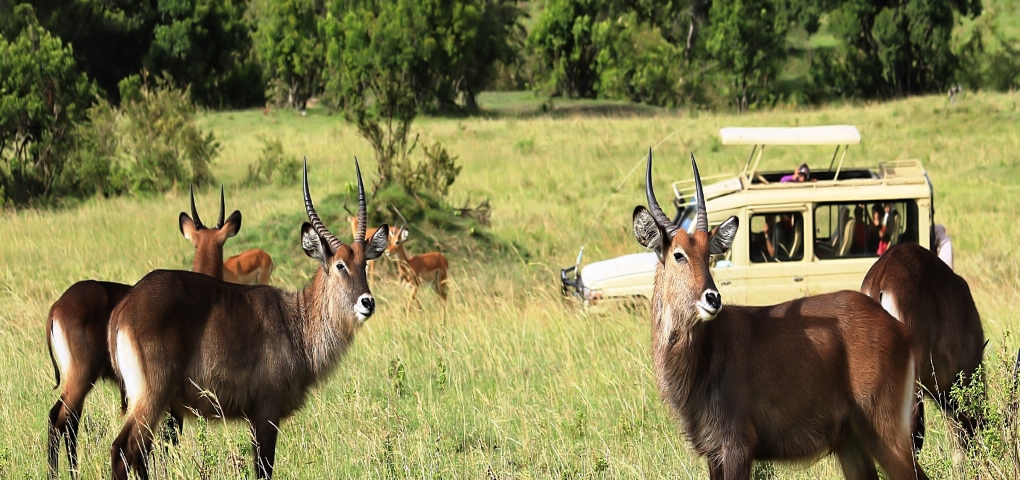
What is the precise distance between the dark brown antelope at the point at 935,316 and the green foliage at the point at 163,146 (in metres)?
16.0

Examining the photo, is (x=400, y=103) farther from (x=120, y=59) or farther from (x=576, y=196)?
(x=120, y=59)

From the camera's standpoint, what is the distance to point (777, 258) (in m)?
9.23

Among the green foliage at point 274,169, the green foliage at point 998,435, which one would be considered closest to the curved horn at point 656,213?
the green foliage at point 998,435

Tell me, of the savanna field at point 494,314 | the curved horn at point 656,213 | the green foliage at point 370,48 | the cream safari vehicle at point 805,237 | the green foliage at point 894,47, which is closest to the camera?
the curved horn at point 656,213

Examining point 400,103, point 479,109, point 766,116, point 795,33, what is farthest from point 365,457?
point 795,33

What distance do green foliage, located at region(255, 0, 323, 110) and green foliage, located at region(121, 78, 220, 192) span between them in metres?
18.2

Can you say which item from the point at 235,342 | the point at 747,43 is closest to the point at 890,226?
the point at 235,342

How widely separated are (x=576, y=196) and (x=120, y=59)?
25206 mm

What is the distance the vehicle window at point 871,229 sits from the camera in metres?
9.15

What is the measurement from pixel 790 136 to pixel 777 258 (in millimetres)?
1564

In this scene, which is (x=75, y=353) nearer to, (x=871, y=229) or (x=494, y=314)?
(x=494, y=314)

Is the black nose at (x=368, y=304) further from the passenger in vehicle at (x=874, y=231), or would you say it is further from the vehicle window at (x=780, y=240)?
the passenger in vehicle at (x=874, y=231)

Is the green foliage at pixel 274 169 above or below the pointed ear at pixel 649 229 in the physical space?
below

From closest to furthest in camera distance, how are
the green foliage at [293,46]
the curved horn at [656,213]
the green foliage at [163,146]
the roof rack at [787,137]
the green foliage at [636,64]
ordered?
the curved horn at [656,213], the roof rack at [787,137], the green foliage at [163,146], the green foliage at [293,46], the green foliage at [636,64]
